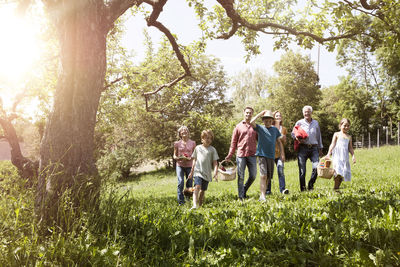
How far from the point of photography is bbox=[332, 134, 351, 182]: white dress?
6.99 metres

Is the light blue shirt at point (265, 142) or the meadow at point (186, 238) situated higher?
the light blue shirt at point (265, 142)

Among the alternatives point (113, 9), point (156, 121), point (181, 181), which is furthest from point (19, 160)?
point (156, 121)

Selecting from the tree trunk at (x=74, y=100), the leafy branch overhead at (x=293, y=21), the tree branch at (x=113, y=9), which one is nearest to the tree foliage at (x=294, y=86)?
the leafy branch overhead at (x=293, y=21)

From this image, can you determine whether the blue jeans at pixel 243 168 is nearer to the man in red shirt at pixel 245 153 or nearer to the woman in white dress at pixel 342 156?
the man in red shirt at pixel 245 153

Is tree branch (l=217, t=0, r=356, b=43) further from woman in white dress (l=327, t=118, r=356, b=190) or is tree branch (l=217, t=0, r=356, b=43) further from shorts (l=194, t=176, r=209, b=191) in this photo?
shorts (l=194, t=176, r=209, b=191)

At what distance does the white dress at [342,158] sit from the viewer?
22.9 feet

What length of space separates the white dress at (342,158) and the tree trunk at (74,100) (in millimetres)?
6029

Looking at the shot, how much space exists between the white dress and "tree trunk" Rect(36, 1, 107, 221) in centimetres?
603

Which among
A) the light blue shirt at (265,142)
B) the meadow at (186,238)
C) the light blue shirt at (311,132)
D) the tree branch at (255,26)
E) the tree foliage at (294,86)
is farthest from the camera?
the tree foliage at (294,86)

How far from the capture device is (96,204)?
140 inches

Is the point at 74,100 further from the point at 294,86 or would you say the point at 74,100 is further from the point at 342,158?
the point at 294,86

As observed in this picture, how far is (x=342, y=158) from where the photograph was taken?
23.2 ft

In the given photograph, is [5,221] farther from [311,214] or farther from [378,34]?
[378,34]

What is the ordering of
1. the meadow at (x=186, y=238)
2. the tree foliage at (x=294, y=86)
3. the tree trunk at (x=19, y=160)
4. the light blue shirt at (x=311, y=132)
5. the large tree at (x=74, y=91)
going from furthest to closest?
the tree foliage at (x=294, y=86)
the tree trunk at (x=19, y=160)
the light blue shirt at (x=311, y=132)
the large tree at (x=74, y=91)
the meadow at (x=186, y=238)
